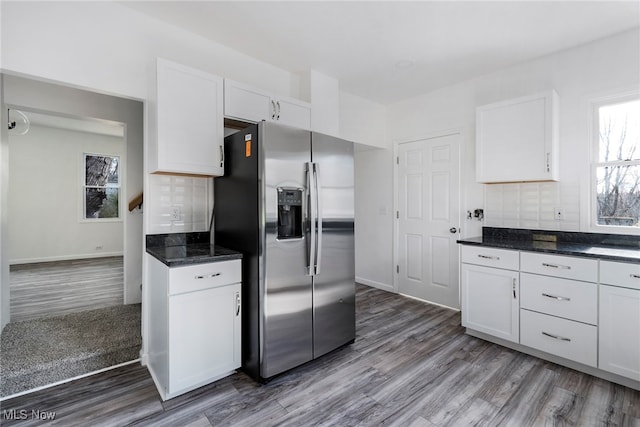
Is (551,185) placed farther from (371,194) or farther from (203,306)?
(203,306)

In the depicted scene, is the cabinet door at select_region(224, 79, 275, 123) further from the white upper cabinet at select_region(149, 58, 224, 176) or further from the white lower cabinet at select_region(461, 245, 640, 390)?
the white lower cabinet at select_region(461, 245, 640, 390)

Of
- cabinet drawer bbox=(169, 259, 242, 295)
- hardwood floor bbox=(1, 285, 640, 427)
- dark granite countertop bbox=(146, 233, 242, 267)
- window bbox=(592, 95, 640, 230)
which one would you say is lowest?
hardwood floor bbox=(1, 285, 640, 427)

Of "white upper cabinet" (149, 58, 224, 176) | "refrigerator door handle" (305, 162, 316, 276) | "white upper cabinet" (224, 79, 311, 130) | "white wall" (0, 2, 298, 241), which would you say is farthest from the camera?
"white upper cabinet" (224, 79, 311, 130)

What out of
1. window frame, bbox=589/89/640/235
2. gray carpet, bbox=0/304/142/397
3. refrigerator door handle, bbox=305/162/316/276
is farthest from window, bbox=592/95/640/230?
gray carpet, bbox=0/304/142/397

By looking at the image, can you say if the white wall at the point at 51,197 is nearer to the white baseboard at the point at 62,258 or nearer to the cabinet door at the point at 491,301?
the white baseboard at the point at 62,258

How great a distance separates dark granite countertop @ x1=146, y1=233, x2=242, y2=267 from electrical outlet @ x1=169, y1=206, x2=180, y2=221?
14 cm

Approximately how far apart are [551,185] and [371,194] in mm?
2218

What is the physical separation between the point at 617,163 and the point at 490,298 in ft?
5.21

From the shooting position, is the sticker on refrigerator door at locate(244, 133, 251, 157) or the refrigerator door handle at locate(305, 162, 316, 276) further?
the refrigerator door handle at locate(305, 162, 316, 276)

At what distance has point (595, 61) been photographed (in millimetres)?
2600

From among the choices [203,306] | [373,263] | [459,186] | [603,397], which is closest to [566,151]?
[459,186]

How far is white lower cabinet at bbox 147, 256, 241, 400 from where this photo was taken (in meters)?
1.85

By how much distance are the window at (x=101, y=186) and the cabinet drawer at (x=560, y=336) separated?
760 cm

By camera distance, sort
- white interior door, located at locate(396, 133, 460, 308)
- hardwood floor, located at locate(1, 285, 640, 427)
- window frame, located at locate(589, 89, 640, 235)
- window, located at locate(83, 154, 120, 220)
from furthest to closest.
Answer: window, located at locate(83, 154, 120, 220) < white interior door, located at locate(396, 133, 460, 308) < window frame, located at locate(589, 89, 640, 235) < hardwood floor, located at locate(1, 285, 640, 427)
